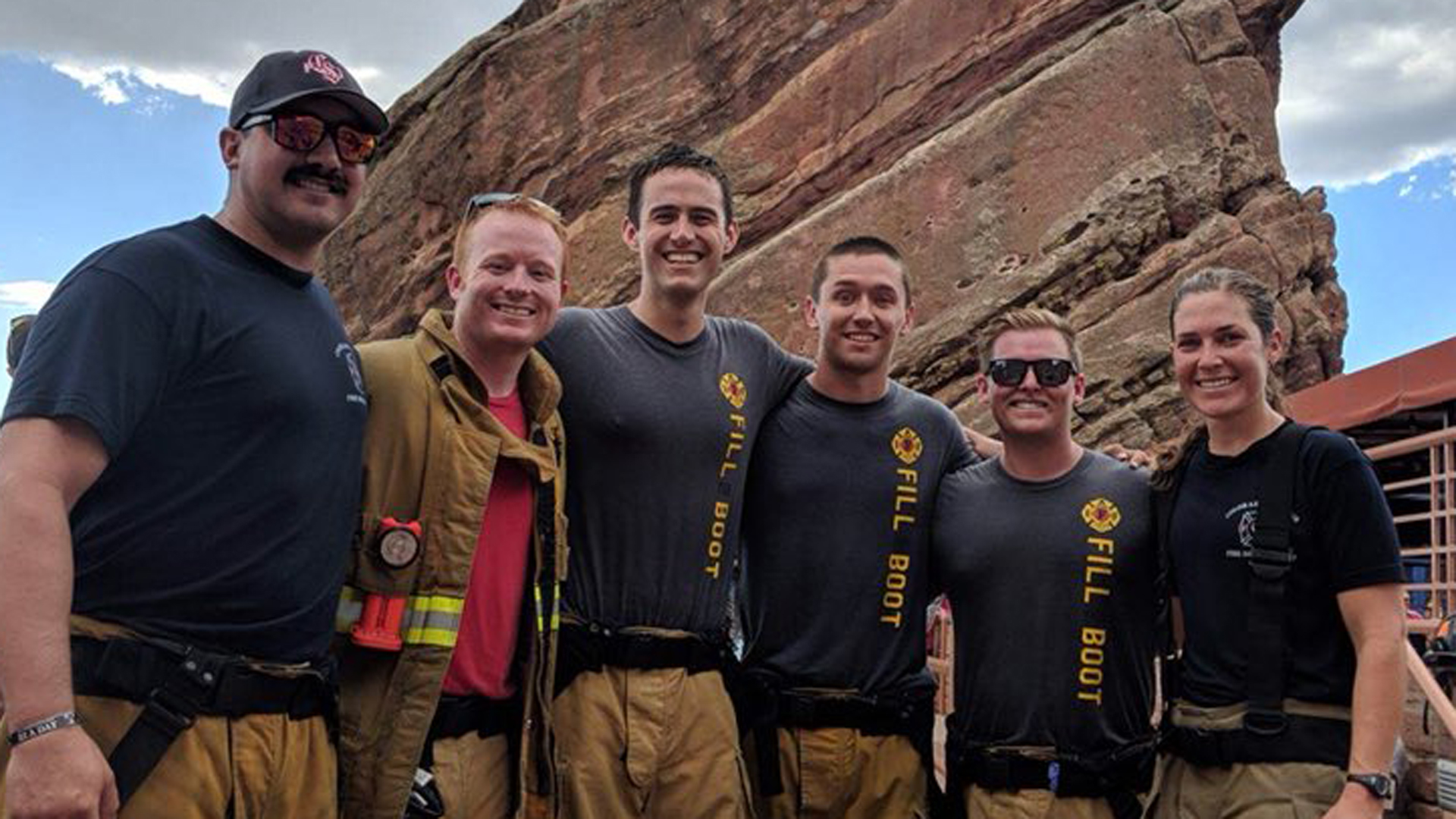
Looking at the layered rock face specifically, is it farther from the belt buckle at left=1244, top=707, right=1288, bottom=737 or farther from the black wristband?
the black wristband

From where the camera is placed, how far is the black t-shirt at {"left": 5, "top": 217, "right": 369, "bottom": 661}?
3.03 metres

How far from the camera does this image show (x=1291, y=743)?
396 cm

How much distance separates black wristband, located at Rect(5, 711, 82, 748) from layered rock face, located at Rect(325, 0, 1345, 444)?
14932 millimetres

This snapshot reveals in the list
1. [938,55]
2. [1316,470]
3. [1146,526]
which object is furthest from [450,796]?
[938,55]

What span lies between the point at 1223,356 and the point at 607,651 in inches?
101

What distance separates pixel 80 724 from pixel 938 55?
2066 cm

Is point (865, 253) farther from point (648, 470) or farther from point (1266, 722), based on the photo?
point (1266, 722)

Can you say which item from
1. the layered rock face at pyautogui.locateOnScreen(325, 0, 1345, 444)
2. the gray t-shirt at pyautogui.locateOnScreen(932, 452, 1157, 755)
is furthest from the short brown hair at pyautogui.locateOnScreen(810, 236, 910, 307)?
the layered rock face at pyautogui.locateOnScreen(325, 0, 1345, 444)

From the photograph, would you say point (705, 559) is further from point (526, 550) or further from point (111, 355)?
point (111, 355)

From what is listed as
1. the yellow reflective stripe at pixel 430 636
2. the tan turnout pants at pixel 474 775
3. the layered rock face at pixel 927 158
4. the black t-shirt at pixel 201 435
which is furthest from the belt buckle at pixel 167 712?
the layered rock face at pixel 927 158

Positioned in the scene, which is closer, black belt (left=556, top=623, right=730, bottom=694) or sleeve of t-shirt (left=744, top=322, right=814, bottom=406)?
black belt (left=556, top=623, right=730, bottom=694)

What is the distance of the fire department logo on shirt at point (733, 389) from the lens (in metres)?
4.95

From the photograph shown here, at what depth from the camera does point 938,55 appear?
2147 centimetres

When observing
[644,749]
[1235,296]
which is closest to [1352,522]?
[1235,296]
